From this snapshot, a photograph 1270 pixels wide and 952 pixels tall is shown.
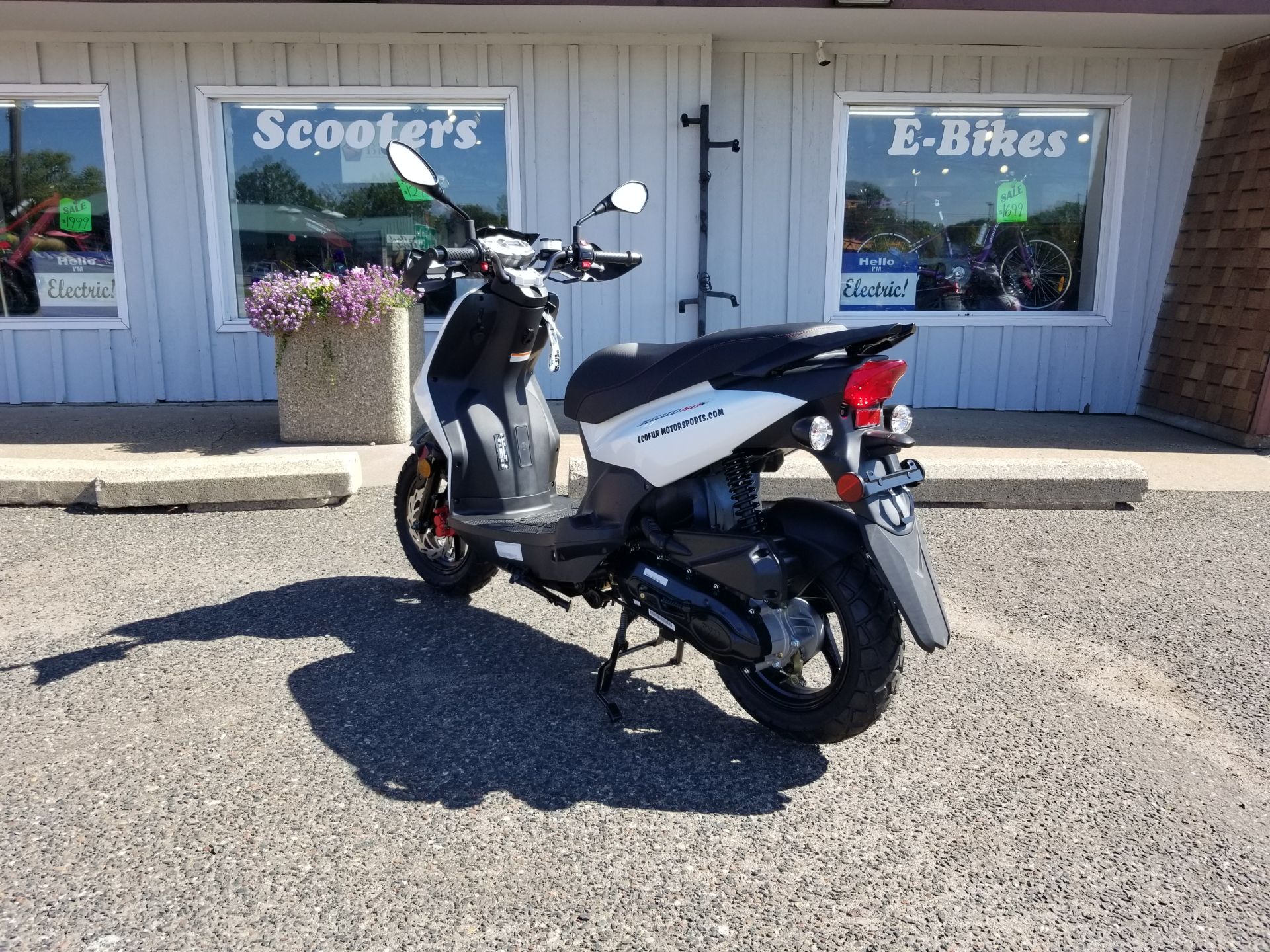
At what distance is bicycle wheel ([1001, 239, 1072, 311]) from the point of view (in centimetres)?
816

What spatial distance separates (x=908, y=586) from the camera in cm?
243

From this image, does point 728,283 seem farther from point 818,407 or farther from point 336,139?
point 818,407

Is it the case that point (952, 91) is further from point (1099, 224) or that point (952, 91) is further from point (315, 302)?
point (315, 302)

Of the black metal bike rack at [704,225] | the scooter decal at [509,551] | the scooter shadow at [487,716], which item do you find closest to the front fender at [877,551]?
the scooter shadow at [487,716]

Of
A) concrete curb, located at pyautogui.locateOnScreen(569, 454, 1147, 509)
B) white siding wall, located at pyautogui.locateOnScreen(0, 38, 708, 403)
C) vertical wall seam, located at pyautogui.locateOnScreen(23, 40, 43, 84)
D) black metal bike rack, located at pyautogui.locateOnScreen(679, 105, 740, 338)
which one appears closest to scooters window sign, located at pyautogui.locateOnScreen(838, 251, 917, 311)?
black metal bike rack, located at pyautogui.locateOnScreen(679, 105, 740, 338)

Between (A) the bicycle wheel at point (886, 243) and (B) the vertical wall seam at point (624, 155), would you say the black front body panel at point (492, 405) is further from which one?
(A) the bicycle wheel at point (886, 243)

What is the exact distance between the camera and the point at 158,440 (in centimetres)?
650

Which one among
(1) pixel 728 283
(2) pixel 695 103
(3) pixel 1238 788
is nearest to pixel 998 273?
(1) pixel 728 283

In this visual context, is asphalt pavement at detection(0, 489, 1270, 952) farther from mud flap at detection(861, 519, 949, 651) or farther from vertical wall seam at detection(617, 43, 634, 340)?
vertical wall seam at detection(617, 43, 634, 340)

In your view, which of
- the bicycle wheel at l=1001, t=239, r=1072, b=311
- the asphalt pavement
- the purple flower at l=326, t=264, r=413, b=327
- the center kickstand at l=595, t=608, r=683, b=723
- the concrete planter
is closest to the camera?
the asphalt pavement

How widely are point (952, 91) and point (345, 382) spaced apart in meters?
5.15

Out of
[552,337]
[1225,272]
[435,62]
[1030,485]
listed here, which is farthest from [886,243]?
[552,337]

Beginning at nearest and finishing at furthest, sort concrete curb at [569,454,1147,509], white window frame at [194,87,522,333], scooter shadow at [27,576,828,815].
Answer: scooter shadow at [27,576,828,815]
concrete curb at [569,454,1147,509]
white window frame at [194,87,522,333]

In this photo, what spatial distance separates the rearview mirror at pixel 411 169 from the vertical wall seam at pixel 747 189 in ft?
15.3
